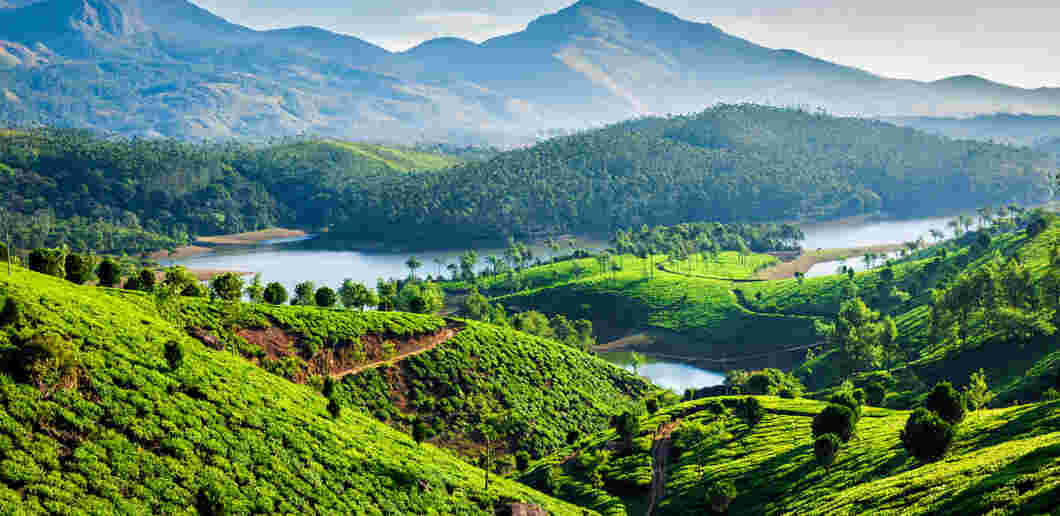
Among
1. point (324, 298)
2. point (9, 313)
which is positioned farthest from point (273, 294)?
point (9, 313)

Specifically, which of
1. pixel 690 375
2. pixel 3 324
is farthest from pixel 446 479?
pixel 690 375

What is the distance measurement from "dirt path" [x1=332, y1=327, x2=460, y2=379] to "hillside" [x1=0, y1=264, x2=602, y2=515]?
26.9m

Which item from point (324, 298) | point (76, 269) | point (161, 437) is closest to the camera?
point (161, 437)

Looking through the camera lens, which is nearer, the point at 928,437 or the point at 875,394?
the point at 928,437

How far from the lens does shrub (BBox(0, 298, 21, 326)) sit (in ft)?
132

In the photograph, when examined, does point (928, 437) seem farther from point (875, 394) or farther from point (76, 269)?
point (76, 269)

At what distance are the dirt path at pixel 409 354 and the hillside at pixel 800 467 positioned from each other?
2586cm

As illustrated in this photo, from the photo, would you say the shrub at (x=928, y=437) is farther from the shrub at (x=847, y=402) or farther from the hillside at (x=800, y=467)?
the shrub at (x=847, y=402)

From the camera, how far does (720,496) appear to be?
62312 millimetres

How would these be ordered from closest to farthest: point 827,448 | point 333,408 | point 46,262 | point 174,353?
point 174,353
point 333,408
point 827,448
point 46,262

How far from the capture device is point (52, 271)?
71.6m

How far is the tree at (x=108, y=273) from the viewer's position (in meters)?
82.5

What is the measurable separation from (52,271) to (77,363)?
40.3 m

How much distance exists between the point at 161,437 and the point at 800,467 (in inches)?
2238
